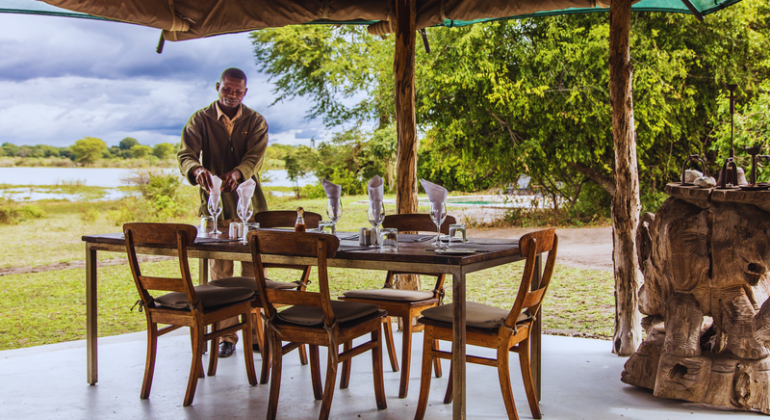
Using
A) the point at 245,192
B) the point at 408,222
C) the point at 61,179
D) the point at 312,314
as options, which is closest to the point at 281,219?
the point at 245,192

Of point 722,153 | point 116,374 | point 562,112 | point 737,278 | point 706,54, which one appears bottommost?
point 116,374

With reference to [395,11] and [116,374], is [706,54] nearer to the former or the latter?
[395,11]

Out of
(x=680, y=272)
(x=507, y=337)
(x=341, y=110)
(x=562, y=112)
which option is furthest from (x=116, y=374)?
(x=341, y=110)

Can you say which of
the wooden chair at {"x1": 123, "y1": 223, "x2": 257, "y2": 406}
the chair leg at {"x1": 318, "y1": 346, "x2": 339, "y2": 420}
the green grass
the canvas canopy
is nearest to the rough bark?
the canvas canopy

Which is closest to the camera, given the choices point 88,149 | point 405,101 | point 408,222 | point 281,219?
point 408,222

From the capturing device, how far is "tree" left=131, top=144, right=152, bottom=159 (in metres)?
11.1

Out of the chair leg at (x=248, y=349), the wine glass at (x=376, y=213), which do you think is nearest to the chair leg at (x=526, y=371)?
the wine glass at (x=376, y=213)

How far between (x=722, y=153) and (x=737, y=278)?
5.66m

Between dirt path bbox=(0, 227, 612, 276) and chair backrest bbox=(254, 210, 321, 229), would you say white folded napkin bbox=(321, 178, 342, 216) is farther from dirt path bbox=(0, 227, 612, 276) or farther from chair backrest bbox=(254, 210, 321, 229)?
dirt path bbox=(0, 227, 612, 276)

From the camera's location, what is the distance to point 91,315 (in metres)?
3.21

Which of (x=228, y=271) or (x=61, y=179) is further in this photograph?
(x=61, y=179)

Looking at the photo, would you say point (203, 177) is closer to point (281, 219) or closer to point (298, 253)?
point (281, 219)

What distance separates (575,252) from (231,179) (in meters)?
6.18

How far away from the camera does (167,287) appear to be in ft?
9.30
